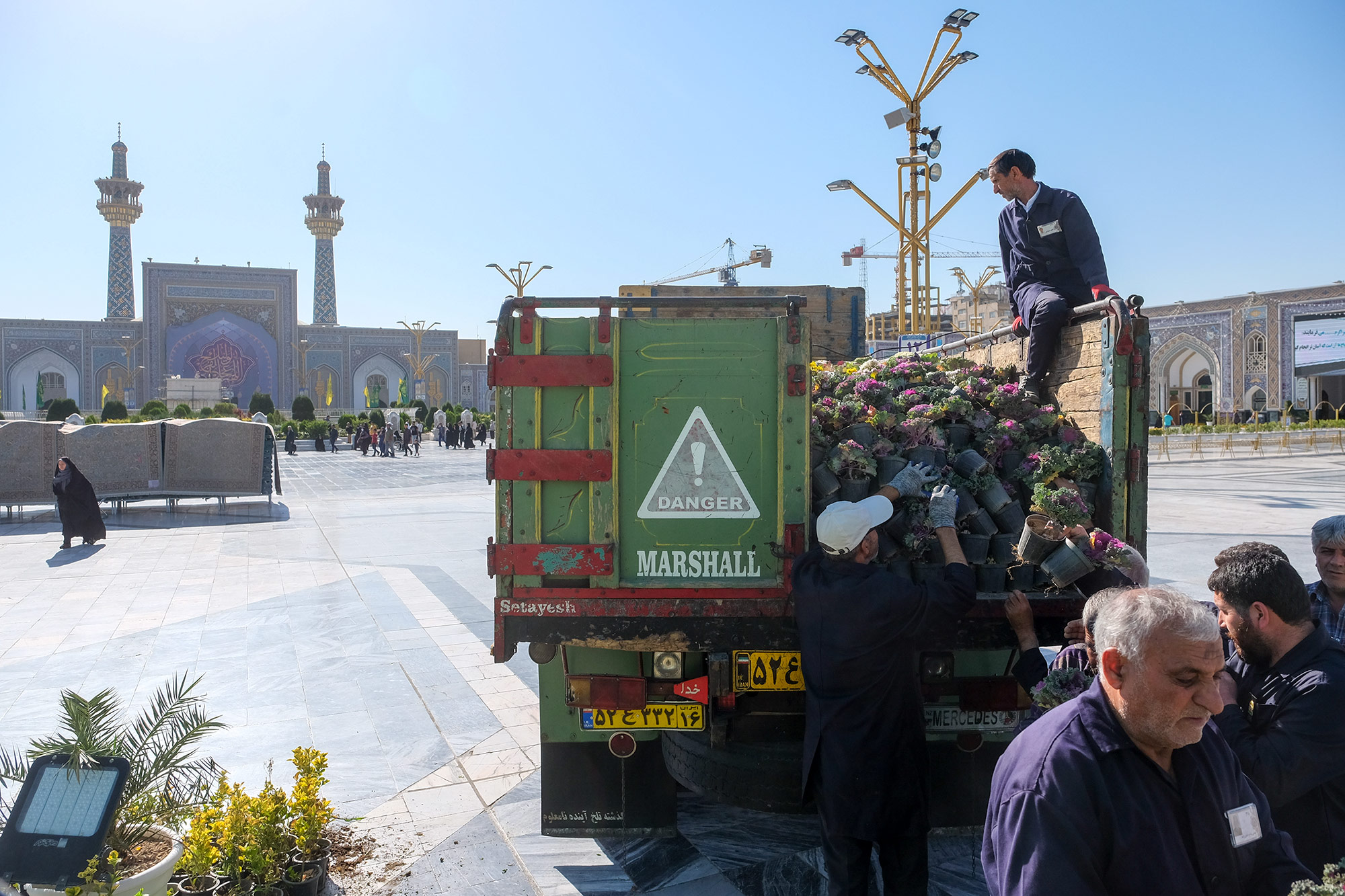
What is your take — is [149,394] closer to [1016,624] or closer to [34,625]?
[34,625]

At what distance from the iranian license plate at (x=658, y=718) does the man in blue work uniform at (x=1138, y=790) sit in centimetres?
172

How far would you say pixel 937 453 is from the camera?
401 cm

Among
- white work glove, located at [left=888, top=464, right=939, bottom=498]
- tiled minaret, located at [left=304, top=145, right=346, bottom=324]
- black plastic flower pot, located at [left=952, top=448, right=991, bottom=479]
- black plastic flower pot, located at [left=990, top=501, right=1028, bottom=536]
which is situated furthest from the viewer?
tiled minaret, located at [left=304, top=145, right=346, bottom=324]

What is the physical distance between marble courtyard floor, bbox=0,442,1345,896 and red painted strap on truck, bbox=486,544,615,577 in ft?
4.71

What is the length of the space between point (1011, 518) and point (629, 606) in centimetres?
171

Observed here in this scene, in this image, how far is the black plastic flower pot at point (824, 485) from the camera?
362 cm

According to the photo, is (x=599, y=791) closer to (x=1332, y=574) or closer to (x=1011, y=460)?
(x=1011, y=460)

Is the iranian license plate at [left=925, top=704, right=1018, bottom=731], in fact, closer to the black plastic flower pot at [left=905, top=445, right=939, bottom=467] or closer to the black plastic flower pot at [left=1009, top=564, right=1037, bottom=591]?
the black plastic flower pot at [left=1009, top=564, right=1037, bottom=591]

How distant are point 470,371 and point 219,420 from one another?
64165 millimetres

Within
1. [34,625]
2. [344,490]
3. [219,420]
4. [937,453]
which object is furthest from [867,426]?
[344,490]

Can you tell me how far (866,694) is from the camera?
308 cm

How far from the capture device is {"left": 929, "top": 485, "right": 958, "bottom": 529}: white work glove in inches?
137

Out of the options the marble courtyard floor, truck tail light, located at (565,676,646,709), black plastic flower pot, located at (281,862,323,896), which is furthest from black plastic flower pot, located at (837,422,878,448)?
black plastic flower pot, located at (281,862,323,896)

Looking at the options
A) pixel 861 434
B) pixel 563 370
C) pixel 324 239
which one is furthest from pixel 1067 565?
pixel 324 239
